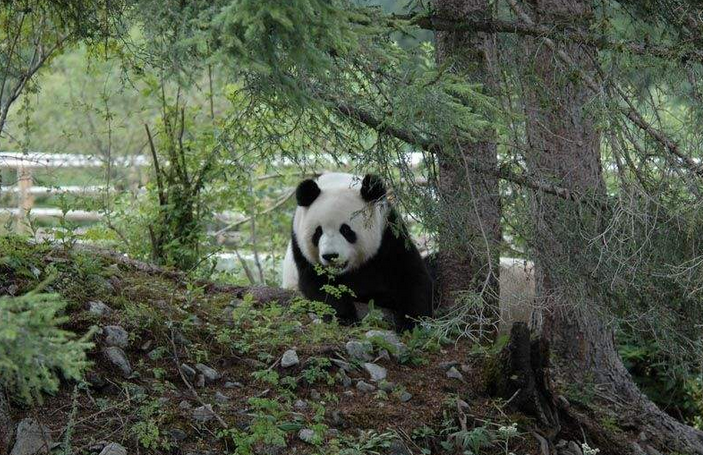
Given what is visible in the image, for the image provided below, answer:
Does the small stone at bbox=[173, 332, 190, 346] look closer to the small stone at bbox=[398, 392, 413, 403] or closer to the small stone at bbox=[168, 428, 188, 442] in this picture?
the small stone at bbox=[168, 428, 188, 442]

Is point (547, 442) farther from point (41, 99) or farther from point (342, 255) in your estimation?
point (41, 99)

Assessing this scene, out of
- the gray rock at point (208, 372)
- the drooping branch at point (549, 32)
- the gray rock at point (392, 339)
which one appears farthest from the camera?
the gray rock at point (392, 339)

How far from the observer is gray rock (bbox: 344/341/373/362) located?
5898 millimetres

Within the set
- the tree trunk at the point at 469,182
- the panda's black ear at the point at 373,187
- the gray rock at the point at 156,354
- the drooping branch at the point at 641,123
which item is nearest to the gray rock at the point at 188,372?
the gray rock at the point at 156,354

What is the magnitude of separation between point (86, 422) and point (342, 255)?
9.84 ft

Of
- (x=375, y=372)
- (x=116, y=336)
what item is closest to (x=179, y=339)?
(x=116, y=336)

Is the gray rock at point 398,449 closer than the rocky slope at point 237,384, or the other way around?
the rocky slope at point 237,384

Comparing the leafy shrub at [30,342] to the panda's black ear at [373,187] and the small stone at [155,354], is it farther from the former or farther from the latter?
the panda's black ear at [373,187]

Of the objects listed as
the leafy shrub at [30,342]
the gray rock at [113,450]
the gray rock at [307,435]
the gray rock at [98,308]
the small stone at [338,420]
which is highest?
the gray rock at [98,308]

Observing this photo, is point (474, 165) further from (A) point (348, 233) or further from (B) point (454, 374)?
(A) point (348, 233)

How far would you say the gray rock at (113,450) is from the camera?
4.28 meters

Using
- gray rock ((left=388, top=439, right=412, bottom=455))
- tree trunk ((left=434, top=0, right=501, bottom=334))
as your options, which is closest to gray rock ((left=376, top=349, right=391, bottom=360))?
tree trunk ((left=434, top=0, right=501, bottom=334))

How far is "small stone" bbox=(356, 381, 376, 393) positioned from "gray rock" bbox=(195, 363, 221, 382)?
0.84 metres

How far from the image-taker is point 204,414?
4.79 m
